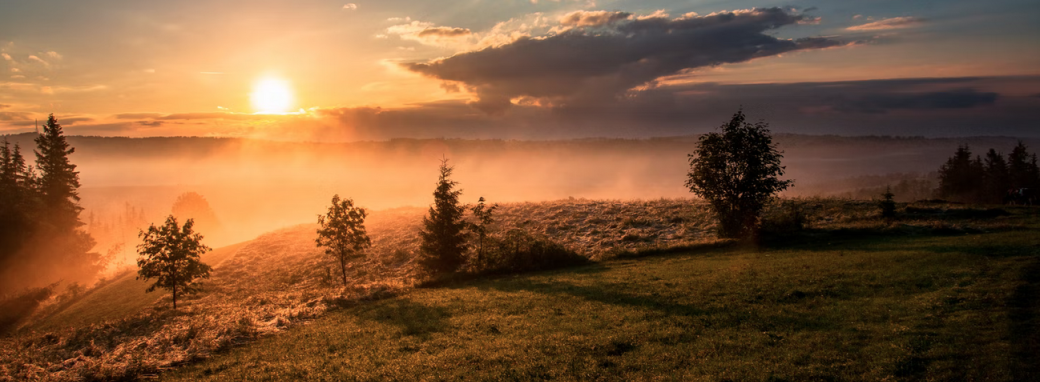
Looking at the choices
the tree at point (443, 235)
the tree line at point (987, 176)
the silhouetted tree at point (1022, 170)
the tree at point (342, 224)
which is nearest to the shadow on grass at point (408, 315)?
the tree at point (443, 235)

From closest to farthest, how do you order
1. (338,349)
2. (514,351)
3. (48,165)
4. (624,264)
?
(514,351) < (338,349) < (624,264) < (48,165)

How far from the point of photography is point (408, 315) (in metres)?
25.5

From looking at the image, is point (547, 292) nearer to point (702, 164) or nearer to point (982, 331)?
point (982, 331)

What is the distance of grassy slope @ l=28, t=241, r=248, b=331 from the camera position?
142 feet

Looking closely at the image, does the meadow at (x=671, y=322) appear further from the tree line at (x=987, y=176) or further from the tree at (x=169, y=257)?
the tree line at (x=987, y=176)

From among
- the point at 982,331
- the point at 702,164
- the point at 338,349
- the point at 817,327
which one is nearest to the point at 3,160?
the point at 338,349

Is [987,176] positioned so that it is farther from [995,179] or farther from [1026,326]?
[1026,326]

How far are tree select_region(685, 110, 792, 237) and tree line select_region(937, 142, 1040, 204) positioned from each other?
65.0 m

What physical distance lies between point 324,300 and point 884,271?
3213 centimetres

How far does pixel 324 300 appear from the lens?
30375mm

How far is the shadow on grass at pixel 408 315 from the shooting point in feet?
73.7

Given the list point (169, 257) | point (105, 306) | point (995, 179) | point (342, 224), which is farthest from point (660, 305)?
point (995, 179)

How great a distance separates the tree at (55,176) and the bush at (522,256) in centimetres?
7551

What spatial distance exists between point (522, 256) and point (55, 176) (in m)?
81.0
